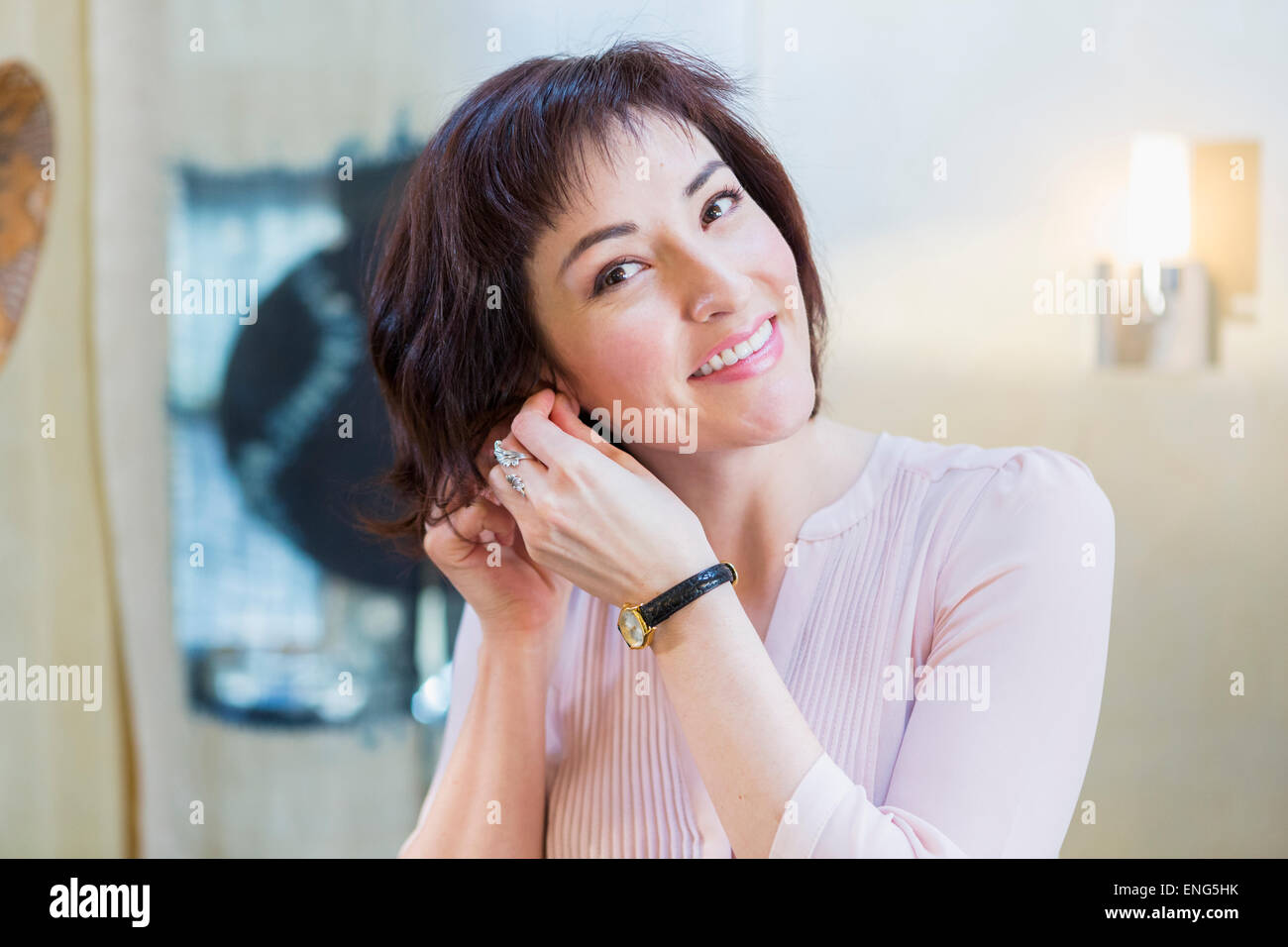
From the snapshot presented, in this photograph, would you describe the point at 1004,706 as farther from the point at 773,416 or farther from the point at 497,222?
the point at 497,222

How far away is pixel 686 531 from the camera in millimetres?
941

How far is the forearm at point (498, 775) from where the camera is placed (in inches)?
42.9

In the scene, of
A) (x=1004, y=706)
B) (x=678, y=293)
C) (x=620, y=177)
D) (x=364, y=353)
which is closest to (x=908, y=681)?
(x=1004, y=706)

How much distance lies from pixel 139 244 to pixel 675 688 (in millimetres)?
1141

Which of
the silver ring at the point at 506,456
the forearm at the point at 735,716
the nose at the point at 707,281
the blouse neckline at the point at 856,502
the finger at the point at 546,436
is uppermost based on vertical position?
the nose at the point at 707,281

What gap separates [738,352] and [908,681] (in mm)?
366

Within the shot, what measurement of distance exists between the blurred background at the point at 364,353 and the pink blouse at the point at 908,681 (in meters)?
0.29

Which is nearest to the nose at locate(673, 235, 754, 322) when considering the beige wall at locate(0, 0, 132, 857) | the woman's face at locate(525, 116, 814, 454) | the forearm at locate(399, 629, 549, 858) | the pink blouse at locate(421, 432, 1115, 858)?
the woman's face at locate(525, 116, 814, 454)

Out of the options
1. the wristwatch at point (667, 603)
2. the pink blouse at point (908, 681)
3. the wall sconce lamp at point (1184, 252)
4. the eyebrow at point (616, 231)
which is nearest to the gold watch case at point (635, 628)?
the wristwatch at point (667, 603)

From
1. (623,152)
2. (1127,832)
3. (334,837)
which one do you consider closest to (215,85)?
(623,152)

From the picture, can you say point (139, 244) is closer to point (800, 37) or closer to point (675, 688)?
point (800, 37)

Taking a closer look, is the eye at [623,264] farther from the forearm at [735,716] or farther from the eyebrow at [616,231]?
the forearm at [735,716]

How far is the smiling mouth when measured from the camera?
100 cm

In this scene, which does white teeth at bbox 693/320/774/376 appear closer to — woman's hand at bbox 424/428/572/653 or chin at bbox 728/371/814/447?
chin at bbox 728/371/814/447
